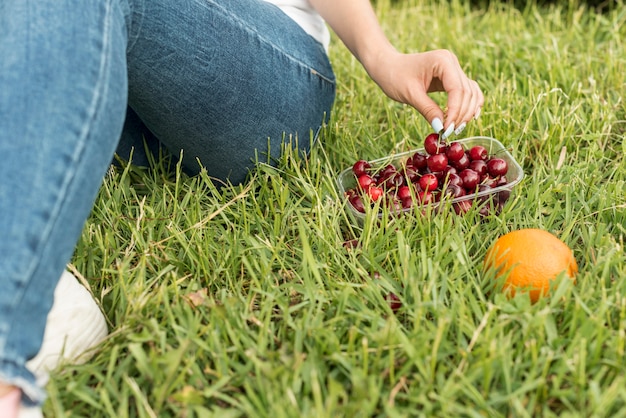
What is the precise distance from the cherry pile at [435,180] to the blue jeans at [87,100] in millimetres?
296

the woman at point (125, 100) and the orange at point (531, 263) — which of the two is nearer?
the woman at point (125, 100)

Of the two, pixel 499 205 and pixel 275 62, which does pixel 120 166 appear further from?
pixel 499 205

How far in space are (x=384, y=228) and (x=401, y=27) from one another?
173 cm

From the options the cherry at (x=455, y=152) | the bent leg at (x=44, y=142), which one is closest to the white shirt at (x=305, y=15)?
the cherry at (x=455, y=152)

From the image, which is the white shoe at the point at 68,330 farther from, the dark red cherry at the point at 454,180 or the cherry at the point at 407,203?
the dark red cherry at the point at 454,180

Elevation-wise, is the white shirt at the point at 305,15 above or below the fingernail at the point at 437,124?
above

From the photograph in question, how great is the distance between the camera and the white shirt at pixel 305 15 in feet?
6.56

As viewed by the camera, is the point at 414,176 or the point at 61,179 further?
the point at 414,176

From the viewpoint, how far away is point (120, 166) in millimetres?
2018

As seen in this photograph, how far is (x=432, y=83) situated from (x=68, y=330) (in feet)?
3.35

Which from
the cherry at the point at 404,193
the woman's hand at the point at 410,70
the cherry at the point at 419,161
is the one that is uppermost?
the woman's hand at the point at 410,70

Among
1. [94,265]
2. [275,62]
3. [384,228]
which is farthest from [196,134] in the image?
[384,228]

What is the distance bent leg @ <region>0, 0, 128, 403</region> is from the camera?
3.69 feet

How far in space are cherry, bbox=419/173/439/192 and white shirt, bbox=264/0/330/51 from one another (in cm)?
55
